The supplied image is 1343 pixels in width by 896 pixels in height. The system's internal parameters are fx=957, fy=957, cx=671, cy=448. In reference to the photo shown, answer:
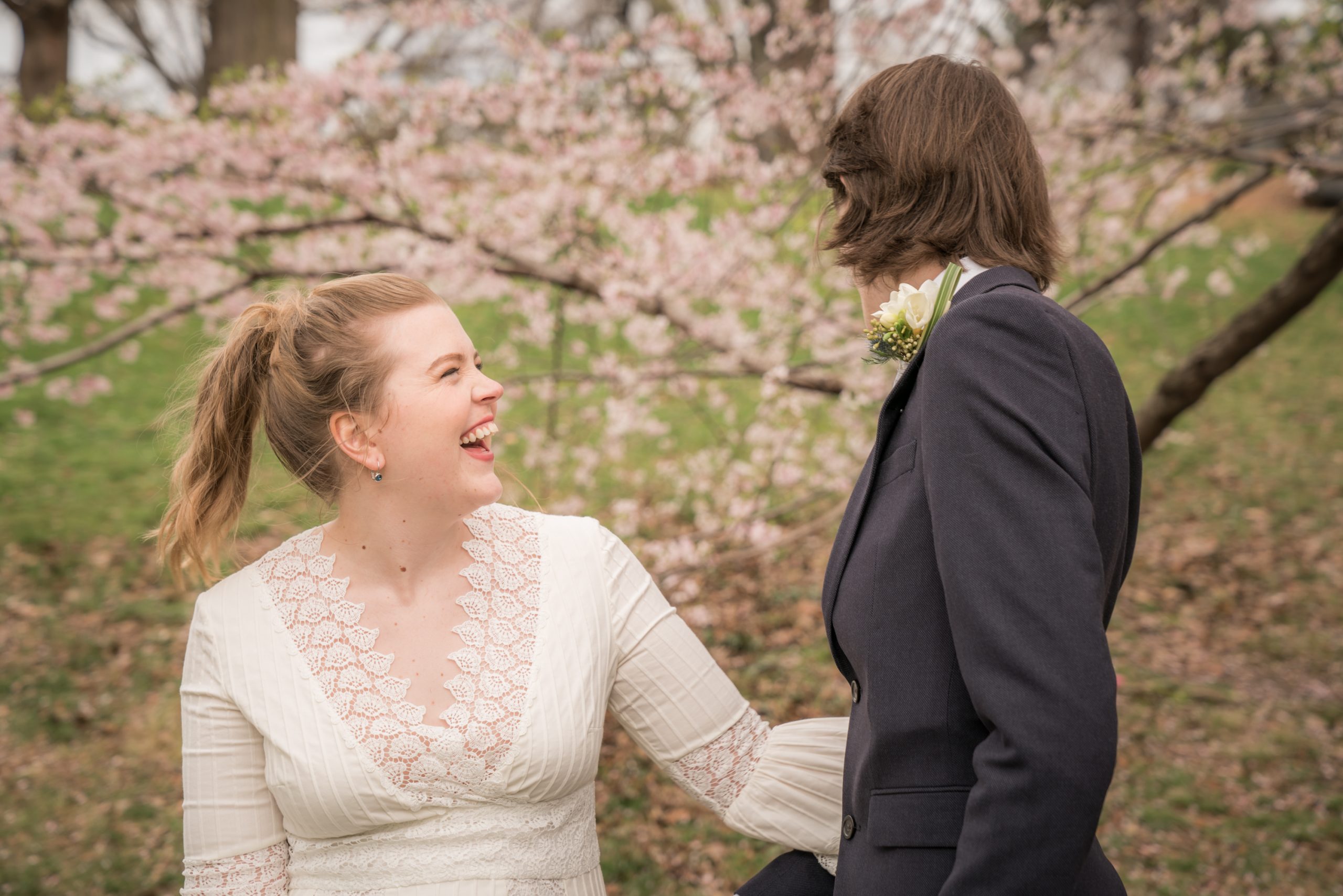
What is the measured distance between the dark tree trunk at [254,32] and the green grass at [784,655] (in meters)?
3.25

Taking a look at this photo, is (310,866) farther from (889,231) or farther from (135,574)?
(135,574)

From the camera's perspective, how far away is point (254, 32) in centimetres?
956

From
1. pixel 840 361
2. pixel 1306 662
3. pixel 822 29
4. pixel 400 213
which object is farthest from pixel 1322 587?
pixel 400 213

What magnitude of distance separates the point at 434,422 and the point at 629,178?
3.31 meters

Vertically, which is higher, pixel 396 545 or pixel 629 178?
pixel 629 178

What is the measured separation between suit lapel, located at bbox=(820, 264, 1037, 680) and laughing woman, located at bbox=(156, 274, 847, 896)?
16.6 inches

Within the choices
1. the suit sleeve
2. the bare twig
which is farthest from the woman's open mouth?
the bare twig

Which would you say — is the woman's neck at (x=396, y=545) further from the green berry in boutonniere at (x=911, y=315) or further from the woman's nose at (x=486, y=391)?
the green berry in boutonniere at (x=911, y=315)

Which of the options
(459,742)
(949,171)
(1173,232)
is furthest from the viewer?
(1173,232)

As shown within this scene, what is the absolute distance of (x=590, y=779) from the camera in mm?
1731

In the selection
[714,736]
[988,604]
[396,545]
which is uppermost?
[988,604]

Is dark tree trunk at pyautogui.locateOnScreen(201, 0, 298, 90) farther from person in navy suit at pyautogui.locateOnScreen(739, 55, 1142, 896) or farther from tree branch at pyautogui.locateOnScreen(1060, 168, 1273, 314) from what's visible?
person in navy suit at pyautogui.locateOnScreen(739, 55, 1142, 896)

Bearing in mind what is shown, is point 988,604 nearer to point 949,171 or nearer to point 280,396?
point 949,171

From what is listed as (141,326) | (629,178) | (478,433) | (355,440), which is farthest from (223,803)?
→ (629,178)
